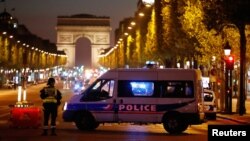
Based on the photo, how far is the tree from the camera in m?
37.0

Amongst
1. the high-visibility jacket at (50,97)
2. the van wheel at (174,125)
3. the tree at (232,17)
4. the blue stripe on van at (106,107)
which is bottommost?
the van wheel at (174,125)

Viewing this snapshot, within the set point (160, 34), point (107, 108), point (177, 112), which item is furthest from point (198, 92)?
point (160, 34)

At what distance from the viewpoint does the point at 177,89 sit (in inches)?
989

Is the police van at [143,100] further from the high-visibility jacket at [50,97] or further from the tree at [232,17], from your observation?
the tree at [232,17]

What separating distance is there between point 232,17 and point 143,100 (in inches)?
555

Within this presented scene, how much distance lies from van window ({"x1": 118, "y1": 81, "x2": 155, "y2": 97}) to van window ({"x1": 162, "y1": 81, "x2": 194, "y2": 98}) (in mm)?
593

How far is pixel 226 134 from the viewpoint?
8.89 m

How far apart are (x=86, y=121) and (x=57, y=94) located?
2.91m

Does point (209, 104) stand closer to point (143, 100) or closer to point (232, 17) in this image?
point (232, 17)

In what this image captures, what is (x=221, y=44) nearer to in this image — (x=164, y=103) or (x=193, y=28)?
(x=193, y=28)

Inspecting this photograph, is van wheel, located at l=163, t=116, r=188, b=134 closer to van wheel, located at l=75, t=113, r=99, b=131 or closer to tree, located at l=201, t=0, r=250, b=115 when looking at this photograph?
van wheel, located at l=75, t=113, r=99, b=131

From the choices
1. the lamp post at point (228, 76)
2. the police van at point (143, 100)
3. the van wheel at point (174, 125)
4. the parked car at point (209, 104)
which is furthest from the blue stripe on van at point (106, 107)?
the lamp post at point (228, 76)

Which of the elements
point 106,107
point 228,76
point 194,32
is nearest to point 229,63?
point 228,76

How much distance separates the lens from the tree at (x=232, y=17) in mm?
36969
